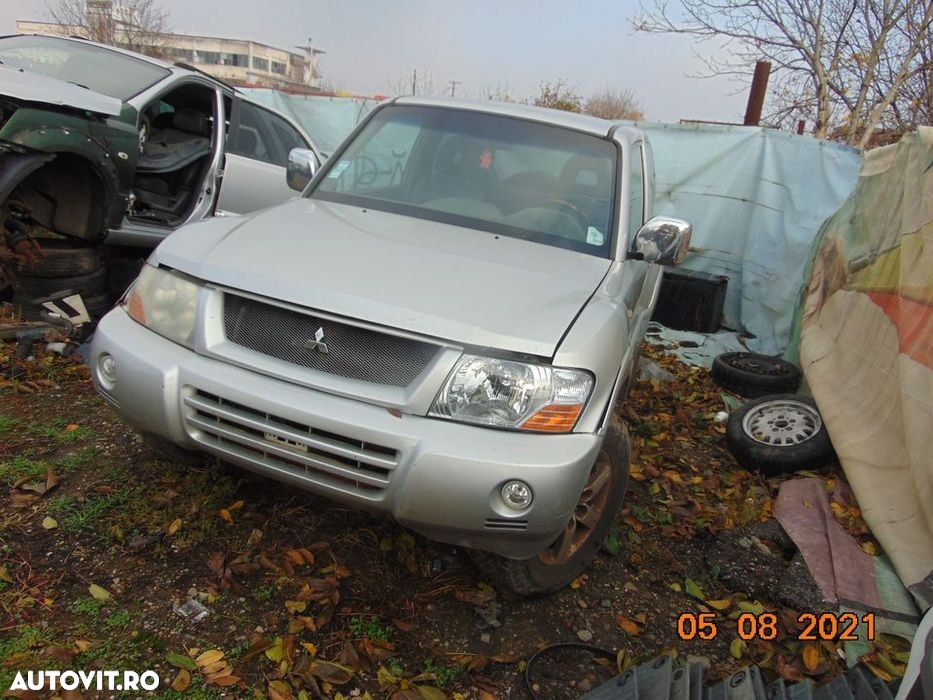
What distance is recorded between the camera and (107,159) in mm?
4414

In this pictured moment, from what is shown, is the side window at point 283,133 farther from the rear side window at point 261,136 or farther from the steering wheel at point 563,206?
the steering wheel at point 563,206

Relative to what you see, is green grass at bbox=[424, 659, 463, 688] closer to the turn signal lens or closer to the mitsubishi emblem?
the turn signal lens

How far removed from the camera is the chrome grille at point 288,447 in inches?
81.0

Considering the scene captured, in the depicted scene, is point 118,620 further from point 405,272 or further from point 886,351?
point 886,351

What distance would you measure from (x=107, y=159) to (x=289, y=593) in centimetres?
339

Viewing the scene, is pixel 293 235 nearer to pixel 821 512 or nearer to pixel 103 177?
pixel 103 177

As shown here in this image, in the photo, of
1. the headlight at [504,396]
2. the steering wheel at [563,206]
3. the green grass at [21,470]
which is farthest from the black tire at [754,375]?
the green grass at [21,470]

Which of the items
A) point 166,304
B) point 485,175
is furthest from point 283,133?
point 166,304

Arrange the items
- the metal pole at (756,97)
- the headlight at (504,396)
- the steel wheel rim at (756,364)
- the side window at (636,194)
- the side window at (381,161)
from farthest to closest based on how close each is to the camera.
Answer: the metal pole at (756,97) < the steel wheel rim at (756,364) < the side window at (381,161) < the side window at (636,194) < the headlight at (504,396)

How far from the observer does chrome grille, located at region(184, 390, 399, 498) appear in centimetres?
206

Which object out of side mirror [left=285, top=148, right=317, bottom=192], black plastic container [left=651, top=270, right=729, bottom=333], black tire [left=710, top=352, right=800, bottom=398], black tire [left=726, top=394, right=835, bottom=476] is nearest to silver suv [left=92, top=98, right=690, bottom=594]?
side mirror [left=285, top=148, right=317, bottom=192]

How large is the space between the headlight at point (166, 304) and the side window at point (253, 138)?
356 centimetres

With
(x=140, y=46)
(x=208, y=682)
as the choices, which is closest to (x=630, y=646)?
(x=208, y=682)
